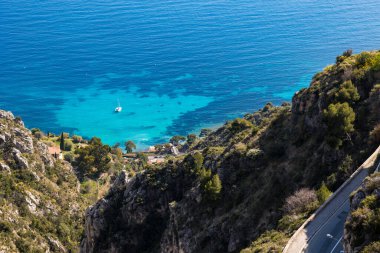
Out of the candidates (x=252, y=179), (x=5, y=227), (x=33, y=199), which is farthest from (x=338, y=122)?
(x=33, y=199)

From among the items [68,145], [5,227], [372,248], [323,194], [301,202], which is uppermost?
[68,145]

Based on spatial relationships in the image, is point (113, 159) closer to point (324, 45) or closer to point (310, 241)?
point (310, 241)

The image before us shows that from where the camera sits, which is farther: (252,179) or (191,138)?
(191,138)

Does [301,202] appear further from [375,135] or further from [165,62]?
[165,62]

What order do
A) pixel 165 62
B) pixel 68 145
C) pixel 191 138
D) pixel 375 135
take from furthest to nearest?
pixel 165 62
pixel 191 138
pixel 68 145
pixel 375 135

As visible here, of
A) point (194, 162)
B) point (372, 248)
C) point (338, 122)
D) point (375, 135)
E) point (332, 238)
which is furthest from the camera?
point (194, 162)

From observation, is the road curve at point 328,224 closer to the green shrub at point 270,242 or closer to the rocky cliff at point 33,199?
the green shrub at point 270,242
